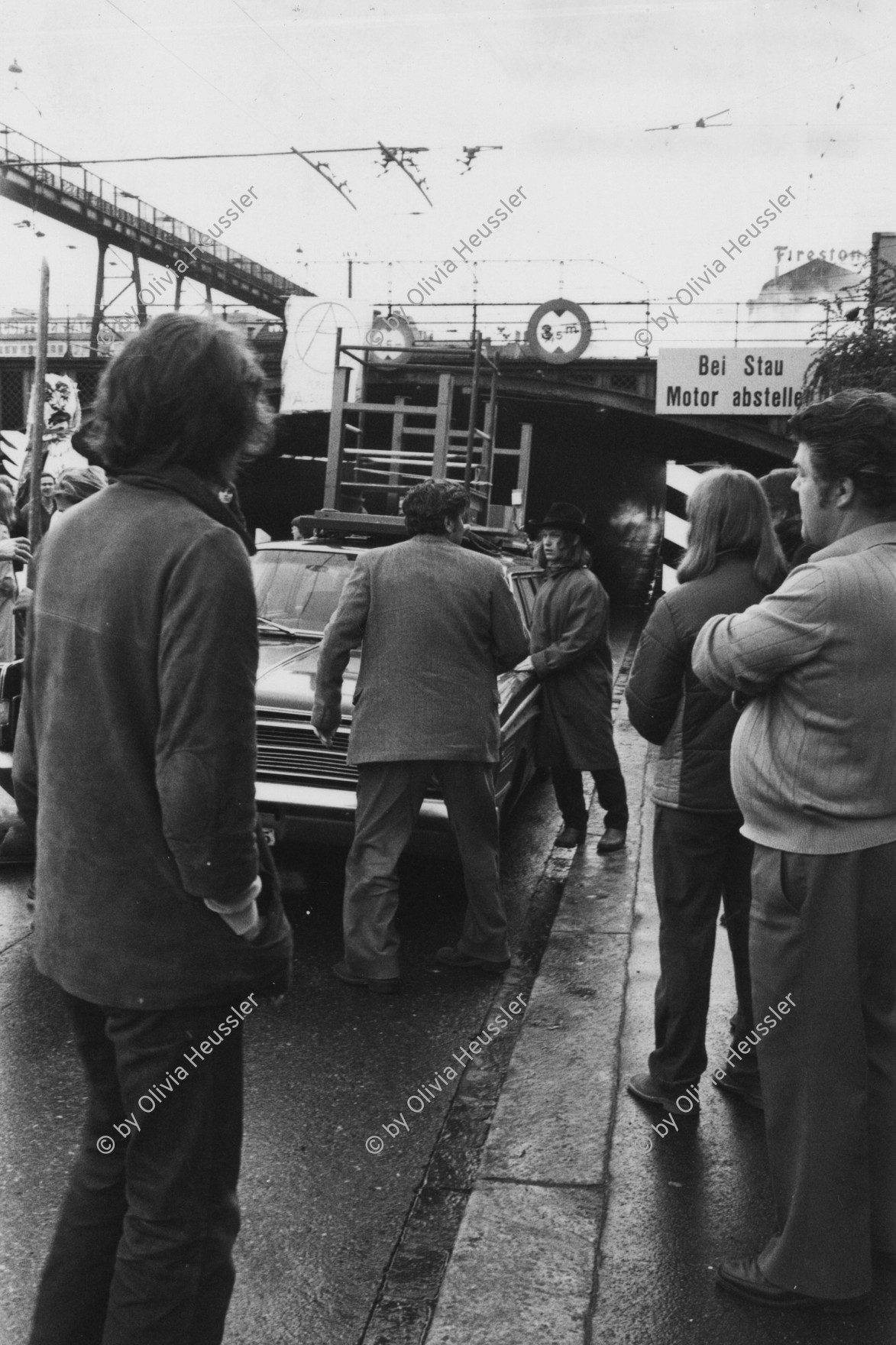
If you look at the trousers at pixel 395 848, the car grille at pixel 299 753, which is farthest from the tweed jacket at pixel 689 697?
the car grille at pixel 299 753

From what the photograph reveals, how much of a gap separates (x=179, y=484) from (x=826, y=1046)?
6.06ft

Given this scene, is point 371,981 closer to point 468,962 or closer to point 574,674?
point 468,962

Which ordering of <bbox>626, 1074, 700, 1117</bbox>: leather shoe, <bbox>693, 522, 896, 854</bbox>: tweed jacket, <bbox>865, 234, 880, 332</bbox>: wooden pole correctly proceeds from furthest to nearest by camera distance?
<bbox>865, 234, 880, 332</bbox>: wooden pole < <bbox>626, 1074, 700, 1117</bbox>: leather shoe < <bbox>693, 522, 896, 854</bbox>: tweed jacket

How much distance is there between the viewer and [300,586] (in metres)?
6.94

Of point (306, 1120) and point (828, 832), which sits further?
point (306, 1120)

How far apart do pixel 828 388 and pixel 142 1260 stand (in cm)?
784

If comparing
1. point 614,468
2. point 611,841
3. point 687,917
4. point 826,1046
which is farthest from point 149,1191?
point 614,468

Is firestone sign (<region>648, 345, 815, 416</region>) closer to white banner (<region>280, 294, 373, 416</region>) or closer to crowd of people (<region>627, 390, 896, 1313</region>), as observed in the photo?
white banner (<region>280, 294, 373, 416</region>)

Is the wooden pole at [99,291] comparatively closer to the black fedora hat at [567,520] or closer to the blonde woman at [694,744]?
the black fedora hat at [567,520]

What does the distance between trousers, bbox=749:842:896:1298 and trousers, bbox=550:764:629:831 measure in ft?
13.5

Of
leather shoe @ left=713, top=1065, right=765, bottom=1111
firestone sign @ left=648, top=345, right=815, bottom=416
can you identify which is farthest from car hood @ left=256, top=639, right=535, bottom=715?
firestone sign @ left=648, top=345, right=815, bottom=416

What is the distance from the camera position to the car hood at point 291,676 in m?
5.70

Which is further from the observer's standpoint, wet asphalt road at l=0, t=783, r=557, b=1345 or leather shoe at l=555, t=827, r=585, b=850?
leather shoe at l=555, t=827, r=585, b=850

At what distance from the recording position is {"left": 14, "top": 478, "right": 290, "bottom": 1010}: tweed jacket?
76.5 inches
